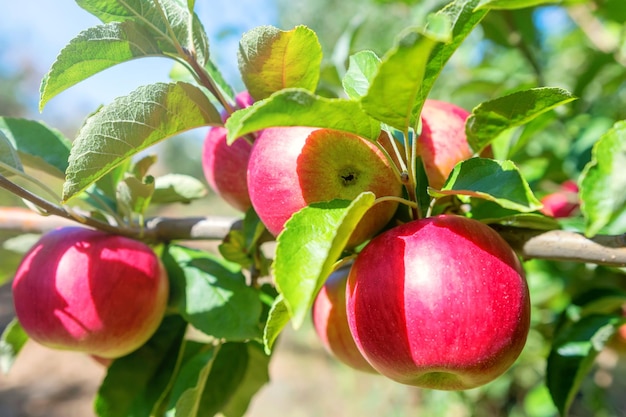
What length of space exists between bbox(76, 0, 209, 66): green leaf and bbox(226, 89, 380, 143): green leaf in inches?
8.0

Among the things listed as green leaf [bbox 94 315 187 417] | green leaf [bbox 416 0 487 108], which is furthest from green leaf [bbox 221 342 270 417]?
green leaf [bbox 416 0 487 108]

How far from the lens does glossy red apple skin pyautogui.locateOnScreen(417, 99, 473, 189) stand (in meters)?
0.58

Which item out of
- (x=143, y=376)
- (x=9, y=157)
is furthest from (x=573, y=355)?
(x=9, y=157)

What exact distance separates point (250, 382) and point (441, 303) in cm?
45

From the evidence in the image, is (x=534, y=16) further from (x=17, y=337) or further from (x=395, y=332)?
(x=17, y=337)

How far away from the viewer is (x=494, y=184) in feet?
1.39

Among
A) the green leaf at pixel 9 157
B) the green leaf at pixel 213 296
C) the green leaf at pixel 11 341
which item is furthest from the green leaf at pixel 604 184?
the green leaf at pixel 11 341

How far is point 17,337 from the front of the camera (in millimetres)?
840

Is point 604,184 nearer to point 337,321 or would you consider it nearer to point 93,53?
point 337,321

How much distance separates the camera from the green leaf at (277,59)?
50 centimetres

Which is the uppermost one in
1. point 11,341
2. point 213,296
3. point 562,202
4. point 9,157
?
point 9,157

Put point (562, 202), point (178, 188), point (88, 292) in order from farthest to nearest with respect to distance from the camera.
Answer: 1. point (562, 202)
2. point (178, 188)
3. point (88, 292)

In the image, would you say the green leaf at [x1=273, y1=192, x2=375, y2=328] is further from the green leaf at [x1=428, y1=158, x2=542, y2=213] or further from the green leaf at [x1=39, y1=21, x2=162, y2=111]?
the green leaf at [x1=39, y1=21, x2=162, y2=111]

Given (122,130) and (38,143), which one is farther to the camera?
(38,143)
